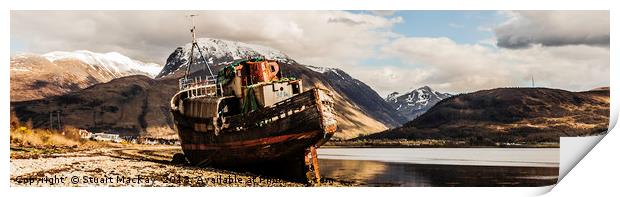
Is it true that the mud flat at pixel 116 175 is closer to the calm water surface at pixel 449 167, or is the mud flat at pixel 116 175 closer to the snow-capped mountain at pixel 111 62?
the snow-capped mountain at pixel 111 62

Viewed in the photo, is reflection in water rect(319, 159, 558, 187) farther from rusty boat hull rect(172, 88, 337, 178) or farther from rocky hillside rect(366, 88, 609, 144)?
rocky hillside rect(366, 88, 609, 144)

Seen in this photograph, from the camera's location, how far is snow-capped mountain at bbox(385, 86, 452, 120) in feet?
113

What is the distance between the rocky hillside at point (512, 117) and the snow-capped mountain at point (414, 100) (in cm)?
99

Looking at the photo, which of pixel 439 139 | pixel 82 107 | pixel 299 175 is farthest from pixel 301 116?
pixel 439 139

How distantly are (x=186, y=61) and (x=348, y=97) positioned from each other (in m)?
14.3

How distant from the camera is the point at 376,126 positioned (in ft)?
157

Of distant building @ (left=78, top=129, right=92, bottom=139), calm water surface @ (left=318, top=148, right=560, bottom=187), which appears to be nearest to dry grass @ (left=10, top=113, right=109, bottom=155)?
distant building @ (left=78, top=129, right=92, bottom=139)

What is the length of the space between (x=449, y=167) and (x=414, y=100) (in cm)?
643

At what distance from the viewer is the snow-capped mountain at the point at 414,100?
34.6 meters

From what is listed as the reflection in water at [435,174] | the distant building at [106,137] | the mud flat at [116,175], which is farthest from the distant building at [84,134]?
the reflection in water at [435,174]

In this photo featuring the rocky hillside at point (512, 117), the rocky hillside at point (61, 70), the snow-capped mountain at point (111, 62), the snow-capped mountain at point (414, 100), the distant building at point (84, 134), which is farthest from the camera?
the distant building at point (84, 134)

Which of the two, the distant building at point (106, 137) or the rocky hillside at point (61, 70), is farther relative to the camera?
the distant building at point (106, 137)
